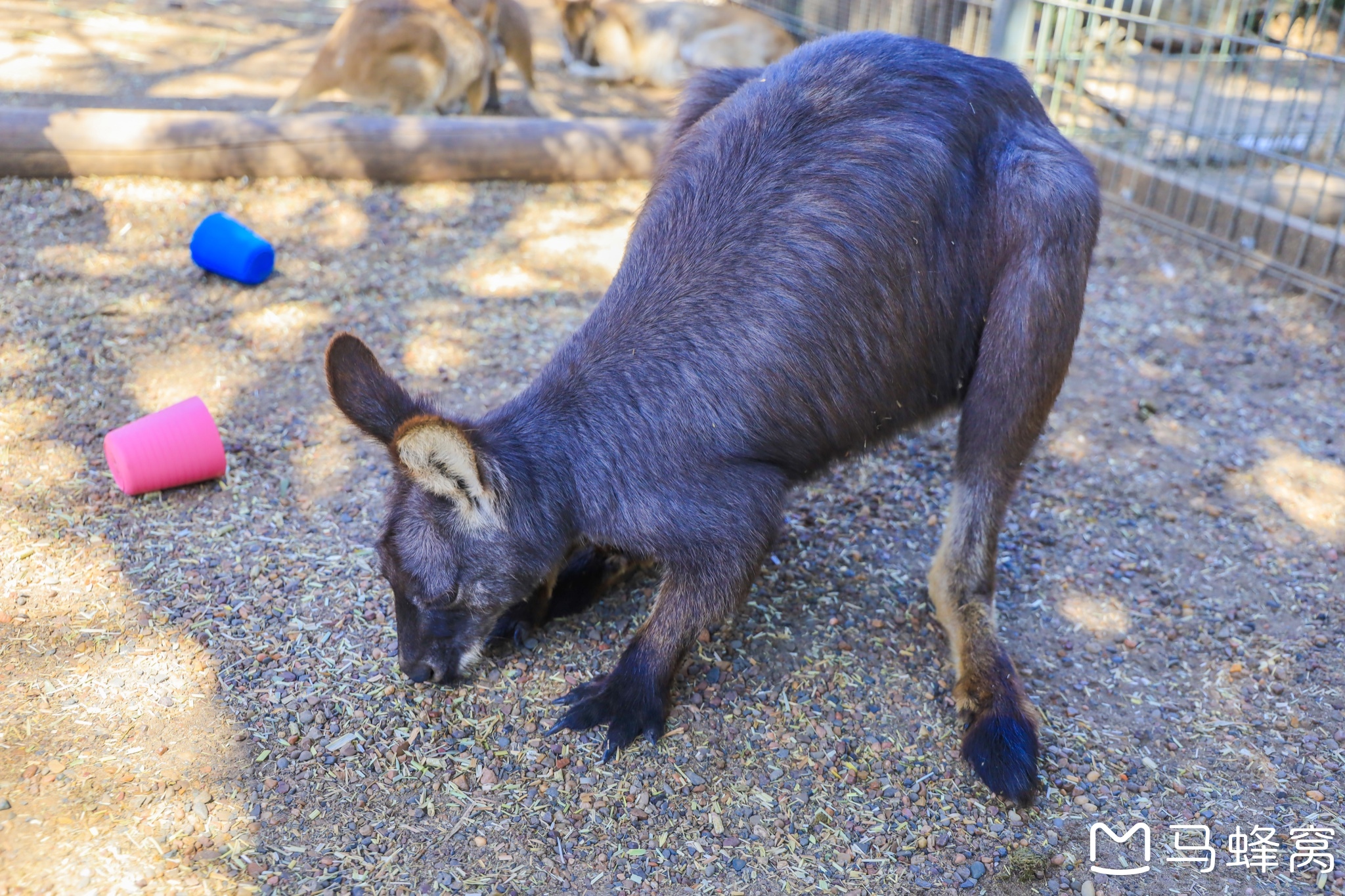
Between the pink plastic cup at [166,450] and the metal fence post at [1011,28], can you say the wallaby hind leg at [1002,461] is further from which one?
the metal fence post at [1011,28]

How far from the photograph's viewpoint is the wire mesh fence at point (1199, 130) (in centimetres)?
508

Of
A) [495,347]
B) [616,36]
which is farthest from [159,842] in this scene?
[616,36]

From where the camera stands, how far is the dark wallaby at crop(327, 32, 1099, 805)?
8.25ft

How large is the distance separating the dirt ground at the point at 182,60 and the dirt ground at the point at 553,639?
1.67 meters

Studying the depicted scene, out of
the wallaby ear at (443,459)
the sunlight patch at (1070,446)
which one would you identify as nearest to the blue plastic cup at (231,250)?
the wallaby ear at (443,459)

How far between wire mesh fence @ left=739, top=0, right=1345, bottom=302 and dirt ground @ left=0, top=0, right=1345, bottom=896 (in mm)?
702

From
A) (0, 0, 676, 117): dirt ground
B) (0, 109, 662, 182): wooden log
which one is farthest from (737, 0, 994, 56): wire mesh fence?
(0, 109, 662, 182): wooden log

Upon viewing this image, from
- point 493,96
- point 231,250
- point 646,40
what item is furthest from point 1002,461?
point 646,40

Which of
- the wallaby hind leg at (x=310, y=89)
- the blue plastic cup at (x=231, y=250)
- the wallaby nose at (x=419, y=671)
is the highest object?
the wallaby hind leg at (x=310, y=89)

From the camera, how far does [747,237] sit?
8.52 feet

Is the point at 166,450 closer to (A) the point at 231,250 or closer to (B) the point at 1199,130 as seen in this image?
(A) the point at 231,250

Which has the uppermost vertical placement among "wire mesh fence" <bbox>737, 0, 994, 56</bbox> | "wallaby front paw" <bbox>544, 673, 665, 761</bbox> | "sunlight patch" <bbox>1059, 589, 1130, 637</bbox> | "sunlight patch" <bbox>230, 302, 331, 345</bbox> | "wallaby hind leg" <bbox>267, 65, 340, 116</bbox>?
"wire mesh fence" <bbox>737, 0, 994, 56</bbox>

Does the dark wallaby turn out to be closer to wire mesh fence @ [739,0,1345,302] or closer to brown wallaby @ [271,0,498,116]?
wire mesh fence @ [739,0,1345,302]

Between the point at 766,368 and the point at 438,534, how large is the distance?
2.99 feet
